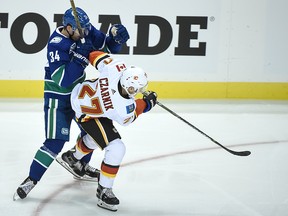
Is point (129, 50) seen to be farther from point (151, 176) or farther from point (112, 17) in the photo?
A: point (151, 176)

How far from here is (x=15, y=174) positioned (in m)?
4.24

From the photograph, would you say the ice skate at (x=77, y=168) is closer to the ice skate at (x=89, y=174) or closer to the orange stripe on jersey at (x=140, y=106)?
the ice skate at (x=89, y=174)

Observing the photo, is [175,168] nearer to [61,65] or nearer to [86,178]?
[86,178]

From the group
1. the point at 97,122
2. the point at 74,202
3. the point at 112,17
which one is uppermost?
the point at 112,17

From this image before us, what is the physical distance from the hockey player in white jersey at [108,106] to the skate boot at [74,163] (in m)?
0.40

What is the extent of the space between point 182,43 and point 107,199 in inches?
129

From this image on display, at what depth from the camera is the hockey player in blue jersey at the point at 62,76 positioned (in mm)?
3635

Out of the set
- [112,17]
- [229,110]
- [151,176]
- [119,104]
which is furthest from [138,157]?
[112,17]

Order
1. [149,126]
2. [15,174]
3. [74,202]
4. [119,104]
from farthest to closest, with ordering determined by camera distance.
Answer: [149,126] → [15,174] → [74,202] → [119,104]

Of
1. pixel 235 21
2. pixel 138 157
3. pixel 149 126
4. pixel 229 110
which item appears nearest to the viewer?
pixel 138 157

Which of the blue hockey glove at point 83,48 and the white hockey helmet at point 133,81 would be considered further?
the blue hockey glove at point 83,48

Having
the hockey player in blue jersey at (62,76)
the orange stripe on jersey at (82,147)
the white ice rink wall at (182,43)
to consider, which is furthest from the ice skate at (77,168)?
the white ice rink wall at (182,43)

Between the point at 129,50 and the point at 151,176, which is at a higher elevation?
the point at 129,50

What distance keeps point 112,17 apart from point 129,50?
0.36 meters
